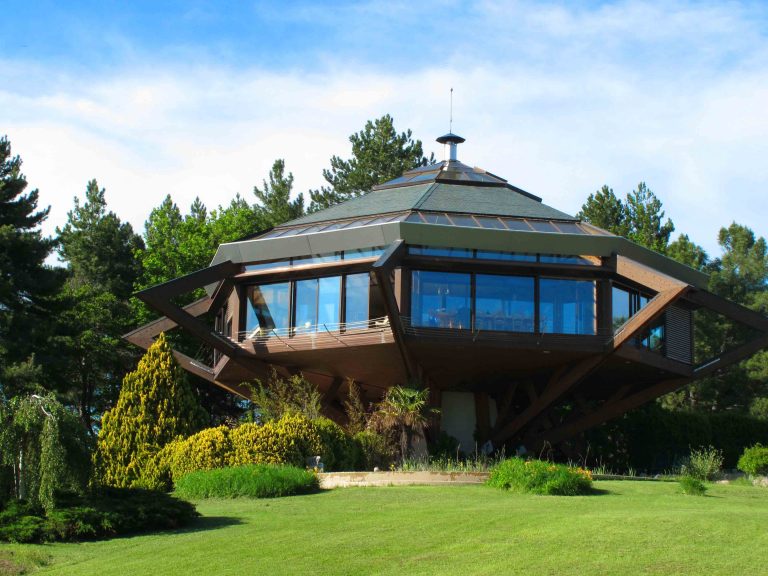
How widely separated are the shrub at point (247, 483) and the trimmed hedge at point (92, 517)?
3118 mm

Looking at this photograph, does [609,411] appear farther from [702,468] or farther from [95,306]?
[95,306]

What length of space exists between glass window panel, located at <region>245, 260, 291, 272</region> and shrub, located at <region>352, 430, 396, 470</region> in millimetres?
5581

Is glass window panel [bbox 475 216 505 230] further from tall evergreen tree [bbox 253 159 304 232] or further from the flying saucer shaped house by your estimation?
tall evergreen tree [bbox 253 159 304 232]

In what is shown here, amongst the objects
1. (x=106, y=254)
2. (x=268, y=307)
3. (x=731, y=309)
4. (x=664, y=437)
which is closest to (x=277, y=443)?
(x=268, y=307)

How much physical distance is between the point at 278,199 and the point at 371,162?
5195 mm

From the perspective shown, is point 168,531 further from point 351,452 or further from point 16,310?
point 16,310

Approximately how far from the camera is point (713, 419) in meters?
35.0

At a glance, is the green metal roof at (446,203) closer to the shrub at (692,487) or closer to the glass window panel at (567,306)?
the glass window panel at (567,306)

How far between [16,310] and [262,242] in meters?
9.51

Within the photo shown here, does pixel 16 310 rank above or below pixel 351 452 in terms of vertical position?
above

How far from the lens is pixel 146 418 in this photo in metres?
25.9

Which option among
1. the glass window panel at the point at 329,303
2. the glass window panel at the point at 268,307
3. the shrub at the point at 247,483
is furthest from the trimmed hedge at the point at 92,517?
the glass window panel at the point at 268,307

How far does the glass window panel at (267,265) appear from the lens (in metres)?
29.9

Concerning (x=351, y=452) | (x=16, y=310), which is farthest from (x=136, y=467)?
(x=16, y=310)
